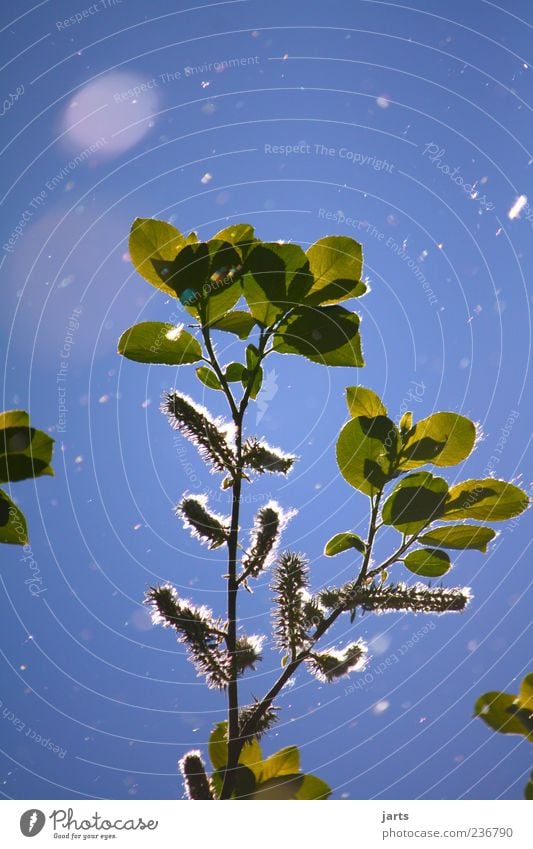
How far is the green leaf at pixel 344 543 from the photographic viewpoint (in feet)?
3.78

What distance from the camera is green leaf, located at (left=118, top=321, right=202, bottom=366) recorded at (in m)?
1.08

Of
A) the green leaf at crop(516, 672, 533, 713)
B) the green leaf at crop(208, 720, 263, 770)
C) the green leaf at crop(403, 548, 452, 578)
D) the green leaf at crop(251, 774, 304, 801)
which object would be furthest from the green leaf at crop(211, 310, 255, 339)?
the green leaf at crop(516, 672, 533, 713)

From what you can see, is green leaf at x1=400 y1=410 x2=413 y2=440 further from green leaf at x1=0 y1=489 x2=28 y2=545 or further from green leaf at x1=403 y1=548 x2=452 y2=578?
green leaf at x1=0 y1=489 x2=28 y2=545

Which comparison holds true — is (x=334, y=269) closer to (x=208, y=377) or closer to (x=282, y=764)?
(x=208, y=377)

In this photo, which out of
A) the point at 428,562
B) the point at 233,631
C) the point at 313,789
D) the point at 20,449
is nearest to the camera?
the point at 233,631

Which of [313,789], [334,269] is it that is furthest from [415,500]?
[313,789]

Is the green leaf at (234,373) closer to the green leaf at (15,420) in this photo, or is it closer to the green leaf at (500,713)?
the green leaf at (15,420)

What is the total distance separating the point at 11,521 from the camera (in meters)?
0.97

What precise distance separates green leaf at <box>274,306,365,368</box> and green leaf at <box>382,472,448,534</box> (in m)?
0.27

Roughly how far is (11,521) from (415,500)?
2.45 ft

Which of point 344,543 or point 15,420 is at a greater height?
point 15,420

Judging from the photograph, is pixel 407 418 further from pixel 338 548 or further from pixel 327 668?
pixel 327 668

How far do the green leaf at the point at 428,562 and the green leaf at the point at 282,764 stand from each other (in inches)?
16.8
